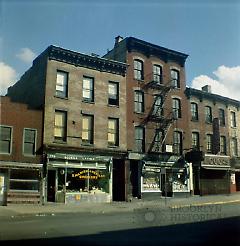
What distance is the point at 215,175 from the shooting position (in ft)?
127

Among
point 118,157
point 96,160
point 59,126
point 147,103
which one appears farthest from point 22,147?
point 147,103

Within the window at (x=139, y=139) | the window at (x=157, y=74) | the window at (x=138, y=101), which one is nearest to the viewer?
the window at (x=139, y=139)

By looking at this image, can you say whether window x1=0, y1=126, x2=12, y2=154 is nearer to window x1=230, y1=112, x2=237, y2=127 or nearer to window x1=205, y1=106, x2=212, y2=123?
window x1=205, y1=106, x2=212, y2=123

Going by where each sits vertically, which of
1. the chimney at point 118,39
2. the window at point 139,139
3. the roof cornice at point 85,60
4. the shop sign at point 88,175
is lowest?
the shop sign at point 88,175

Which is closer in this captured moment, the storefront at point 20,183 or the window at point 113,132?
the storefront at point 20,183

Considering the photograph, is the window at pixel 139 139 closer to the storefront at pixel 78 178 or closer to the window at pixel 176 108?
the storefront at pixel 78 178

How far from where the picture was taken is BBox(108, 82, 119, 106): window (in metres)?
31.7

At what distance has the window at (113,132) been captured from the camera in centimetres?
3106

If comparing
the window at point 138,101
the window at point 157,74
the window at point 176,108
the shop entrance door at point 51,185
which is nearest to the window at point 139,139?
the window at point 138,101

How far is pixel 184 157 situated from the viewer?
36.1 meters

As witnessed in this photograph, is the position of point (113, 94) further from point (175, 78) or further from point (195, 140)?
point (195, 140)

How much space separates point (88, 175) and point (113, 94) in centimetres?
753

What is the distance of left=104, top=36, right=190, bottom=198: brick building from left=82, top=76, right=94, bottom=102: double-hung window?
3.64 m

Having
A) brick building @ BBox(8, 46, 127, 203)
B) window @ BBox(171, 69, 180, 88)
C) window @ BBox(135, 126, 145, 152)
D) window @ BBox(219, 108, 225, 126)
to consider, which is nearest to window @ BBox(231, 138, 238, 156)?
window @ BBox(219, 108, 225, 126)
